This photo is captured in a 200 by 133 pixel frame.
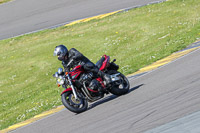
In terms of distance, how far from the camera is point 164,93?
8570 millimetres

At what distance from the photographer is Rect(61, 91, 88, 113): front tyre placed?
355 inches

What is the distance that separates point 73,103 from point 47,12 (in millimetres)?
15194

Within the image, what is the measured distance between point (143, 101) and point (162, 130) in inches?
101

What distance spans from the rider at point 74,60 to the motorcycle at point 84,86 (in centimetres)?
11

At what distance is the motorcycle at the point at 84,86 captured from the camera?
9156 mm

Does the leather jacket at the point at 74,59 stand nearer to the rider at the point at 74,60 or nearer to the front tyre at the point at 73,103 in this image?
the rider at the point at 74,60

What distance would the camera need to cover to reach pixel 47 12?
23.7 m

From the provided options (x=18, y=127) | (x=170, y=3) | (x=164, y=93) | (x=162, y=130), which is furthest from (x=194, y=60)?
(x=170, y=3)

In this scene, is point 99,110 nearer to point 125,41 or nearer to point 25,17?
point 125,41

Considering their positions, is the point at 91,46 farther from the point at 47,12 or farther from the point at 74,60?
the point at 74,60

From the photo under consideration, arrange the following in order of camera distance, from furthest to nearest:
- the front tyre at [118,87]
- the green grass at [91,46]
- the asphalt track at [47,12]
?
the asphalt track at [47,12] < the green grass at [91,46] < the front tyre at [118,87]

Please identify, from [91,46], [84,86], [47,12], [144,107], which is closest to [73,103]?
[84,86]

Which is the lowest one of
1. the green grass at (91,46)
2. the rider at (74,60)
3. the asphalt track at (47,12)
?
the green grass at (91,46)

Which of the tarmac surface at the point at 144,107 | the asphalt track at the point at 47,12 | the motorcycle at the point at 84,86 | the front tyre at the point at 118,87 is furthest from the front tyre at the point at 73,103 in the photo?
the asphalt track at the point at 47,12
